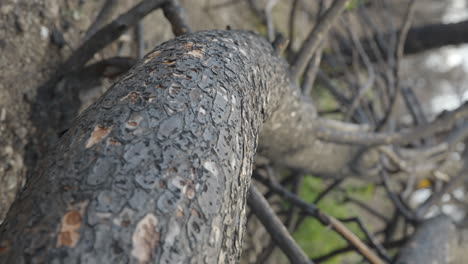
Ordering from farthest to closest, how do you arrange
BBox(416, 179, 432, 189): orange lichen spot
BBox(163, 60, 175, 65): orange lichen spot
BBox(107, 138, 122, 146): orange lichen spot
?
1. BBox(416, 179, 432, 189): orange lichen spot
2. BBox(163, 60, 175, 65): orange lichen spot
3. BBox(107, 138, 122, 146): orange lichen spot

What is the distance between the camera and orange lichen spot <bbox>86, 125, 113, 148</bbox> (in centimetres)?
58

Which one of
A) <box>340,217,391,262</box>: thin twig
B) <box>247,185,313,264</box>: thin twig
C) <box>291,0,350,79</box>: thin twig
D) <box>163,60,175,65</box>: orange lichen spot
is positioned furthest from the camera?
<box>340,217,391,262</box>: thin twig

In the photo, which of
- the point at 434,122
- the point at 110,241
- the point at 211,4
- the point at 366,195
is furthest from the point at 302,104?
the point at 366,195

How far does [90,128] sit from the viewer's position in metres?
0.61

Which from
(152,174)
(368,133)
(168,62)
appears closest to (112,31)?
(168,62)

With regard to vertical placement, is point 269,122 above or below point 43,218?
below

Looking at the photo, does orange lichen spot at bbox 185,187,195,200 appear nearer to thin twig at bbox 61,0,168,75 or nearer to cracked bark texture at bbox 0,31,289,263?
cracked bark texture at bbox 0,31,289,263

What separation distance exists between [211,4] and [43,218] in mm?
2382

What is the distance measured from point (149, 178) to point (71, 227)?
0.11m

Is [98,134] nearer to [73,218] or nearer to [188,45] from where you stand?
[73,218]

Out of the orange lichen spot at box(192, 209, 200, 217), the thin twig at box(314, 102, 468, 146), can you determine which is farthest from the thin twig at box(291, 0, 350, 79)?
the orange lichen spot at box(192, 209, 200, 217)

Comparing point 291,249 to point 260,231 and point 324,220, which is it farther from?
point 260,231

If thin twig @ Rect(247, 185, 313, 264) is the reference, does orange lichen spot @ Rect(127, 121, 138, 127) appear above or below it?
above

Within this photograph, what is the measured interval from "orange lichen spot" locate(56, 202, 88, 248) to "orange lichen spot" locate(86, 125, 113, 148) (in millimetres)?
109
